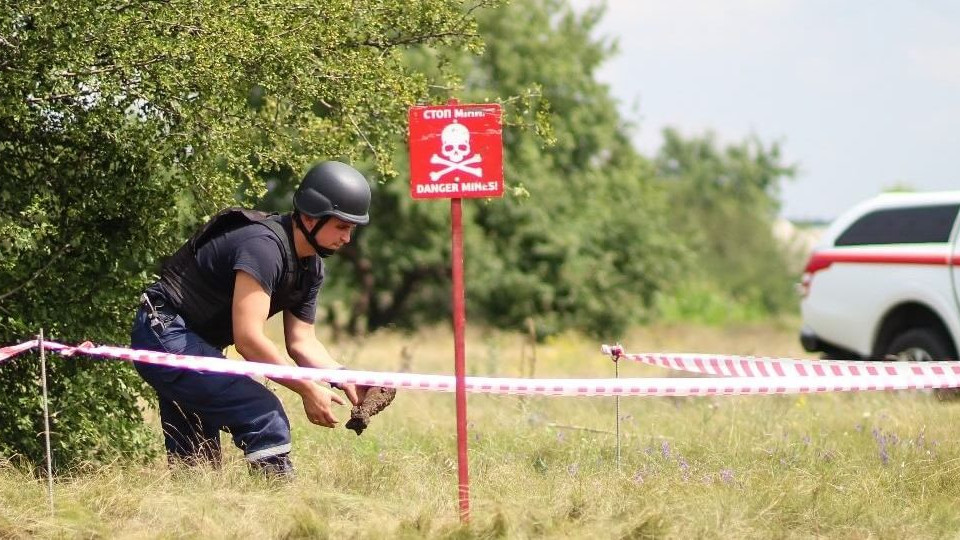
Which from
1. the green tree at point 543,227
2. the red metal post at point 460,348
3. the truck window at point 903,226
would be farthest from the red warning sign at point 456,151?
the green tree at point 543,227

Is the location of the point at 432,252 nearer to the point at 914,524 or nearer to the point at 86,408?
the point at 86,408

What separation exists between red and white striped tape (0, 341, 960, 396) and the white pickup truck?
12.3 feet

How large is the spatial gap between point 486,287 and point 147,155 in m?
22.7

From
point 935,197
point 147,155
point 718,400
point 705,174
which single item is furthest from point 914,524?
point 705,174

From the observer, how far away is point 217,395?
259 inches

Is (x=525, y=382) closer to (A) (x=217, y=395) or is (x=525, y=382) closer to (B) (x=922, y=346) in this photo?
(A) (x=217, y=395)

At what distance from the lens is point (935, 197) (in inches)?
474

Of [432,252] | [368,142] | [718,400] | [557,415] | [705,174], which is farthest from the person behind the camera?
[705,174]

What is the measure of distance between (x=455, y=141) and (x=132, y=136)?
234cm

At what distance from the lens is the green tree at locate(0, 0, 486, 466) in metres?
7.09

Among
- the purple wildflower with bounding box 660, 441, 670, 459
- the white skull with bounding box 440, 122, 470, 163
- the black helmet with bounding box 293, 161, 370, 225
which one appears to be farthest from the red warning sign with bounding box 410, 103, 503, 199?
the purple wildflower with bounding box 660, 441, 670, 459

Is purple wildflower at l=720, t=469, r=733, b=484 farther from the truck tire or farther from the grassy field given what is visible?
the truck tire

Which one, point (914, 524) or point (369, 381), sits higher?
point (369, 381)

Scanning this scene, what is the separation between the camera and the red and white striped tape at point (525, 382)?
6.41 m
